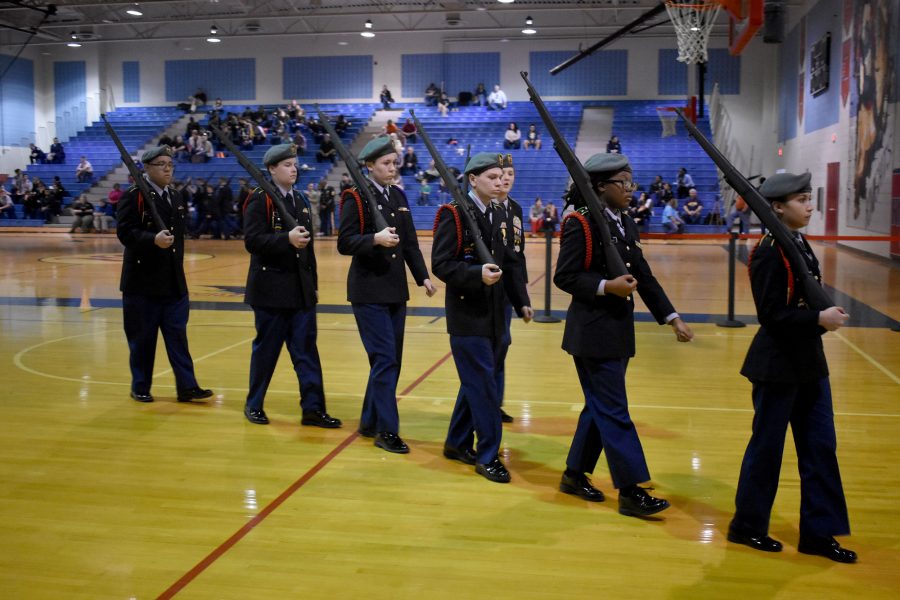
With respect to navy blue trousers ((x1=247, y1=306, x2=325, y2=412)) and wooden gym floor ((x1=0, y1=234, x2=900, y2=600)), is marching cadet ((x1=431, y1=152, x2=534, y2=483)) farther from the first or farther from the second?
navy blue trousers ((x1=247, y1=306, x2=325, y2=412))

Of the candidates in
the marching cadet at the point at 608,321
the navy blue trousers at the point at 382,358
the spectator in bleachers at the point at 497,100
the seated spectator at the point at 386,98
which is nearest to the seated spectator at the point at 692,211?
the spectator in bleachers at the point at 497,100

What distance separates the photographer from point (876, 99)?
1744cm

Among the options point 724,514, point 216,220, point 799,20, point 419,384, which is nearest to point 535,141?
point 799,20

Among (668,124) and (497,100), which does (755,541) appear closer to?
(668,124)

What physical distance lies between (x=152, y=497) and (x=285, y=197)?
210 centimetres

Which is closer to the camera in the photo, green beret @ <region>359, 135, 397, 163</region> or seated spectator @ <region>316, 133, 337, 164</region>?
green beret @ <region>359, 135, 397, 163</region>

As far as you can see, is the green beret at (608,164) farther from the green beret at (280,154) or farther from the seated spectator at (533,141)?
the seated spectator at (533,141)

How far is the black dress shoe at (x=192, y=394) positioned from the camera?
6.04 meters

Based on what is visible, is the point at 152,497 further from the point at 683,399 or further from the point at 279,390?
the point at 683,399

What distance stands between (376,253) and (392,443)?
42.1 inches

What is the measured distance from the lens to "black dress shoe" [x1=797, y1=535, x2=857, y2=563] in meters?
3.40

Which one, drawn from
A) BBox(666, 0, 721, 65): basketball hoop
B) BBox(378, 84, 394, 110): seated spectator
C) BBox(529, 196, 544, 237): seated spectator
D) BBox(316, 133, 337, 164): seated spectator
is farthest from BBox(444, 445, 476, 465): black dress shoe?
BBox(378, 84, 394, 110): seated spectator

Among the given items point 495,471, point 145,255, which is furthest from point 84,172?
point 495,471

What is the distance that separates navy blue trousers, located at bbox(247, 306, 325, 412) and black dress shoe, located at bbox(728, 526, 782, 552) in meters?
2.69
